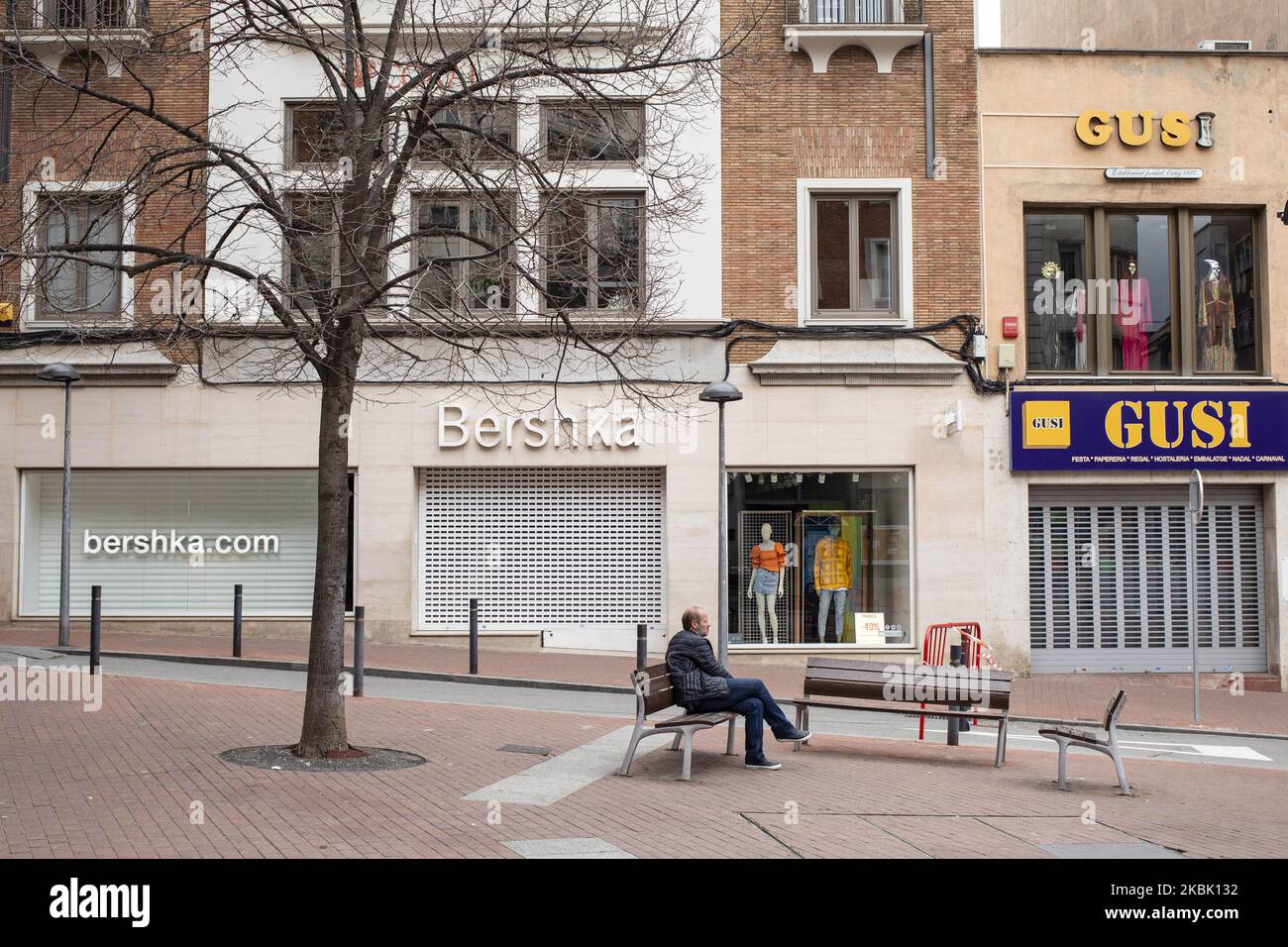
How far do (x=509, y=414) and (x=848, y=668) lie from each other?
30.4 feet

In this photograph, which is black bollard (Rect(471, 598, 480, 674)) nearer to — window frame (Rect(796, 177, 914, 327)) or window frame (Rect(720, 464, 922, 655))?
window frame (Rect(720, 464, 922, 655))

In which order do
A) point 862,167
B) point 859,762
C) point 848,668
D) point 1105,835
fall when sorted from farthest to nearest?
point 862,167, point 848,668, point 859,762, point 1105,835

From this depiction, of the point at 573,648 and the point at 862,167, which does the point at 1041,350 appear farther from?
the point at 573,648

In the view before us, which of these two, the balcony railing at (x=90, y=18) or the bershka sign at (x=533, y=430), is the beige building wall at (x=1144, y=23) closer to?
the bershka sign at (x=533, y=430)

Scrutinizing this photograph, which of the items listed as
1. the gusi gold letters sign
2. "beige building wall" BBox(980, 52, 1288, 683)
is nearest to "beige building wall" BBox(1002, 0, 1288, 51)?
"beige building wall" BBox(980, 52, 1288, 683)

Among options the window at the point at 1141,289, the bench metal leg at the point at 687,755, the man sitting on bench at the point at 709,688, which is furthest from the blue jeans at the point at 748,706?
the window at the point at 1141,289

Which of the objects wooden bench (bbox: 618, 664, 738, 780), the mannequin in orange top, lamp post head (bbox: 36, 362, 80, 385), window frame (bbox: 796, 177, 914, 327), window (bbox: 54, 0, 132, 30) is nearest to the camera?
wooden bench (bbox: 618, 664, 738, 780)

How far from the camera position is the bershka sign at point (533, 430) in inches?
Result: 806

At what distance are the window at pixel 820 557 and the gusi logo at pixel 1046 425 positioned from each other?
1943 millimetres

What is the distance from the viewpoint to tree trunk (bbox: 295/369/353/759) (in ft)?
35.1

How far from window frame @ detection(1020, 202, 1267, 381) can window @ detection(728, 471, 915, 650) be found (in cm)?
356

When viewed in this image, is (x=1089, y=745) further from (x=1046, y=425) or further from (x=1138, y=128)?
(x=1138, y=128)

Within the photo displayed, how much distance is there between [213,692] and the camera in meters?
14.4

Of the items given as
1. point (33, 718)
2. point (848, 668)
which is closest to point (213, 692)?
point (33, 718)
